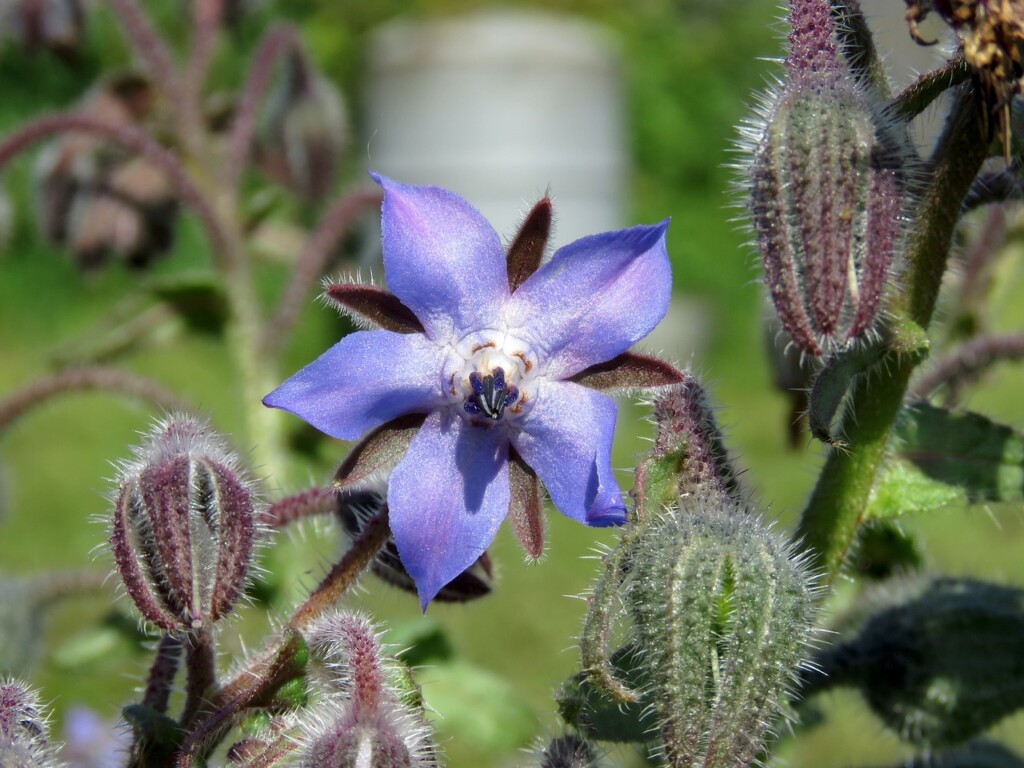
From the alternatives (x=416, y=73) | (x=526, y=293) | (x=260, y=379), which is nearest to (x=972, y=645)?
(x=526, y=293)

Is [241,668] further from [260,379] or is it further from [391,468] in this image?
[260,379]

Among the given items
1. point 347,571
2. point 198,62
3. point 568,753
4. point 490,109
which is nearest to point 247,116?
point 198,62

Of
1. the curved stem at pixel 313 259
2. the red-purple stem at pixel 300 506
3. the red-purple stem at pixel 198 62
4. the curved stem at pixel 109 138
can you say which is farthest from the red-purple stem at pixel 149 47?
the red-purple stem at pixel 300 506

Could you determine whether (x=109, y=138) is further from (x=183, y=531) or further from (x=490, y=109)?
(x=490, y=109)

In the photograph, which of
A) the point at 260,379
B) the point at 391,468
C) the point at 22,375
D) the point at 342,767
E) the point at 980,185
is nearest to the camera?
the point at 342,767

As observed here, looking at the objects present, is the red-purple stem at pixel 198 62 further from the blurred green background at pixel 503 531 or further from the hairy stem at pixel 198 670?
the hairy stem at pixel 198 670

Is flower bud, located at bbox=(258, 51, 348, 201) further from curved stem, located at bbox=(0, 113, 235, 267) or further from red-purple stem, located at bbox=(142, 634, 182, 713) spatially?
red-purple stem, located at bbox=(142, 634, 182, 713)

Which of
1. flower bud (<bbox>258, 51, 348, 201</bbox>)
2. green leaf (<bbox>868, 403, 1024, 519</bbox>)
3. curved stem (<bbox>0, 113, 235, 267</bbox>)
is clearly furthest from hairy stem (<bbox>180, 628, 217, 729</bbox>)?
flower bud (<bbox>258, 51, 348, 201</bbox>)
